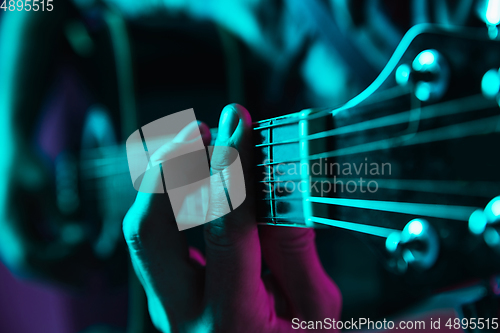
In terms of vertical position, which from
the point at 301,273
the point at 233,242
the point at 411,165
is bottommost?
the point at 301,273

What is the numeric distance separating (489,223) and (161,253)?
1.58 feet

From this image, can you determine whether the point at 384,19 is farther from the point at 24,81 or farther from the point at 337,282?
the point at 24,81

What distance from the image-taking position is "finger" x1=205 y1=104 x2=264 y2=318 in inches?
17.8

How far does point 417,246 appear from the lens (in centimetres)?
28

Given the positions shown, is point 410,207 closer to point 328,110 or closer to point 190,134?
point 328,110

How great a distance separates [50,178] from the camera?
101cm

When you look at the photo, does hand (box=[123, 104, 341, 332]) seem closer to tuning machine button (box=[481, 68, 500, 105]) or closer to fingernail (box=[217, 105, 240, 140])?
fingernail (box=[217, 105, 240, 140])

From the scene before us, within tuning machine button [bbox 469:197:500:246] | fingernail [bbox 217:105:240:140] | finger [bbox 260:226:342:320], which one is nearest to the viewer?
tuning machine button [bbox 469:197:500:246]

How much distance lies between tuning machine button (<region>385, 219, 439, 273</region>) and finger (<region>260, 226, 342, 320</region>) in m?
0.26

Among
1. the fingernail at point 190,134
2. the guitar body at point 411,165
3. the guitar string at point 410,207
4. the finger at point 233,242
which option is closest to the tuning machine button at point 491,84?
the guitar body at point 411,165

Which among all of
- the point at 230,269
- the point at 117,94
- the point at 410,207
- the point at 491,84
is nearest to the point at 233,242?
the point at 230,269

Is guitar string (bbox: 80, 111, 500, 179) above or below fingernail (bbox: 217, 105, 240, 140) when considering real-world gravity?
below

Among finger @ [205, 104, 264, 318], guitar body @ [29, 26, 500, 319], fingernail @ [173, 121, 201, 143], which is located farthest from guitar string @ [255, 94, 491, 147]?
fingernail @ [173, 121, 201, 143]

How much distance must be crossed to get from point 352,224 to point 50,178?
106 centimetres
